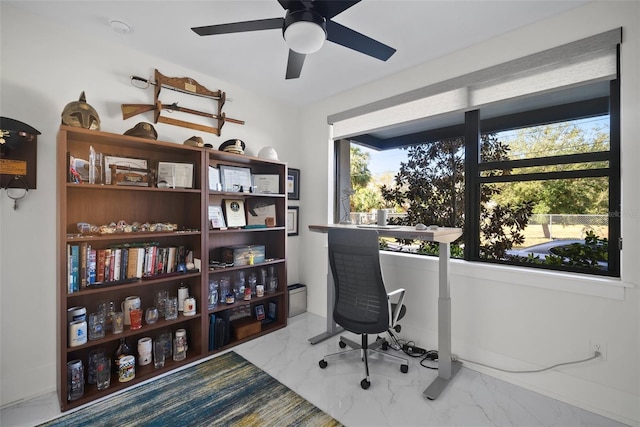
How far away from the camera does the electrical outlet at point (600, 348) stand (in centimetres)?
174

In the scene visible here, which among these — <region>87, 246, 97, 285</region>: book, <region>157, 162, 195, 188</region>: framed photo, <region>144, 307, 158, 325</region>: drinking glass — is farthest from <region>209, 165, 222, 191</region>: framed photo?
<region>144, 307, 158, 325</region>: drinking glass

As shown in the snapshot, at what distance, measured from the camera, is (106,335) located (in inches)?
78.4

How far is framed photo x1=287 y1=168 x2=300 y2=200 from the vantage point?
345 cm

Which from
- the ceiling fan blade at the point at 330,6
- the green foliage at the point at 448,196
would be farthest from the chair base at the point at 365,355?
the ceiling fan blade at the point at 330,6

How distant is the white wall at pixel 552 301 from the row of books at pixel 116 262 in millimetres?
1973

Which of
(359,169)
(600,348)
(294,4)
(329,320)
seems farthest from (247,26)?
(600,348)

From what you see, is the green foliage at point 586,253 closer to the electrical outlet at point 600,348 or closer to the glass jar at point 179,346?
the electrical outlet at point 600,348

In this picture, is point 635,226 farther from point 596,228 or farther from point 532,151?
point 532,151

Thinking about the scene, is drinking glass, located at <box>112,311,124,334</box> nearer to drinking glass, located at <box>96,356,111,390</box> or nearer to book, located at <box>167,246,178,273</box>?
drinking glass, located at <box>96,356,111,390</box>

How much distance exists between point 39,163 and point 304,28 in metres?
1.95

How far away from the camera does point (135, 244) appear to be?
7.43 feet

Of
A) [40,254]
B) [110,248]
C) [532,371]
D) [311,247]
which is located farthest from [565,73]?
[40,254]

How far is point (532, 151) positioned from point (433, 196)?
2.64 ft

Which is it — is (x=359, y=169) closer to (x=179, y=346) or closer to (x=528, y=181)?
(x=528, y=181)
